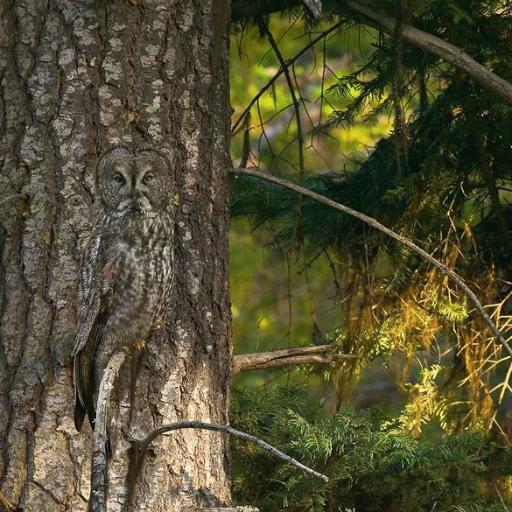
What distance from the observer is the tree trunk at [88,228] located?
3145 mm

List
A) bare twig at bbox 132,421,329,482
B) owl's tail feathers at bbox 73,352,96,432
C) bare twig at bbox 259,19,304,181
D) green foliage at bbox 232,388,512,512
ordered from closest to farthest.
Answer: bare twig at bbox 132,421,329,482 → owl's tail feathers at bbox 73,352,96,432 → green foliage at bbox 232,388,512,512 → bare twig at bbox 259,19,304,181

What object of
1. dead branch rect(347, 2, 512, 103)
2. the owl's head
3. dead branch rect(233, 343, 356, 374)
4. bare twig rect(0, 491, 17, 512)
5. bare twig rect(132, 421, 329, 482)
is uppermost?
dead branch rect(347, 2, 512, 103)

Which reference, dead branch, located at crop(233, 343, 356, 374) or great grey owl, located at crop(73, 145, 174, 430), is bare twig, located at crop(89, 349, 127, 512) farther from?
dead branch, located at crop(233, 343, 356, 374)

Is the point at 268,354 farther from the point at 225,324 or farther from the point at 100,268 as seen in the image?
the point at 100,268

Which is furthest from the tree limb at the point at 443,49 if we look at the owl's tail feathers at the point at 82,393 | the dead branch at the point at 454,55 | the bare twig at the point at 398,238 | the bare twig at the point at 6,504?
the bare twig at the point at 6,504

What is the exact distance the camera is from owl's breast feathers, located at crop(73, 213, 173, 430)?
125 inches

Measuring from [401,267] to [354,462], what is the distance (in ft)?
2.79

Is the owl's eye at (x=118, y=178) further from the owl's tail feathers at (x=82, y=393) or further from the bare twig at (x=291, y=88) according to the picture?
the bare twig at (x=291, y=88)

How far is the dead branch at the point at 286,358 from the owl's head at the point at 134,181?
2.29ft

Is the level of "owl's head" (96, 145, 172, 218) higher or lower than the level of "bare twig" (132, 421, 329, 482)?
higher

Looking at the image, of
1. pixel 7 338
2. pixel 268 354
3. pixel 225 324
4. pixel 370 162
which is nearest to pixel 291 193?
pixel 370 162

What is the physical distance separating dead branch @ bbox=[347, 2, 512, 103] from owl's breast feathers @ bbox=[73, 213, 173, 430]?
1.04 metres

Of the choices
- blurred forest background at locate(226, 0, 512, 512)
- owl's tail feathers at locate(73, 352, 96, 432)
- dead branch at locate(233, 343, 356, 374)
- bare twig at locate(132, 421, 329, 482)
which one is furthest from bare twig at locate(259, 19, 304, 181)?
bare twig at locate(132, 421, 329, 482)

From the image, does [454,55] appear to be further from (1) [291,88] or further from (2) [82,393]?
(2) [82,393]
